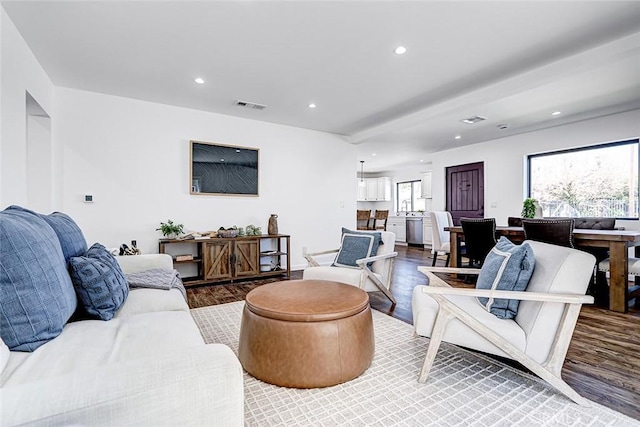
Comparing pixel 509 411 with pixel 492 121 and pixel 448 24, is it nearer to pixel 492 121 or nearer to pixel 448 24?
pixel 448 24

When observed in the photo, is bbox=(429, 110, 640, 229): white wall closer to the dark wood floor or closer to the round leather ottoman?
the dark wood floor

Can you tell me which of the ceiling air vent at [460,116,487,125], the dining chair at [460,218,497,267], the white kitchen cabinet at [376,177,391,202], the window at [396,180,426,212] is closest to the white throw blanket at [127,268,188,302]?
the dining chair at [460,218,497,267]

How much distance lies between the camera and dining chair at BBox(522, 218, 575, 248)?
3.15 metres

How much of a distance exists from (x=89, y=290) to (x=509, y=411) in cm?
221

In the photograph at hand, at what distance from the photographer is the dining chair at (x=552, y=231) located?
315 centimetres

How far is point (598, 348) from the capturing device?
2281 mm

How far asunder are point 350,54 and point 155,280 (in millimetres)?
2588

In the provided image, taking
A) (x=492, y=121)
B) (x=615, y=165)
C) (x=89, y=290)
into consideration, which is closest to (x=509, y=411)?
(x=89, y=290)

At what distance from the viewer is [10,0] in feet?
7.39

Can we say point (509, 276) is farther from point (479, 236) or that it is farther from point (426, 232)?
point (426, 232)

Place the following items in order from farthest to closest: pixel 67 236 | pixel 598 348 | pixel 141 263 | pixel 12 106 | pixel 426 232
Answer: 1. pixel 426 232
2. pixel 141 263
3. pixel 12 106
4. pixel 598 348
5. pixel 67 236

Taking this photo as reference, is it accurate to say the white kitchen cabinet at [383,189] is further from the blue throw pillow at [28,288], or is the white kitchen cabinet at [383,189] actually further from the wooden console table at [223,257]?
the blue throw pillow at [28,288]

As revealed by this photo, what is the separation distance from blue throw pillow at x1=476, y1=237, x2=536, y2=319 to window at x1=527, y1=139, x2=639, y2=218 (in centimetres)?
439

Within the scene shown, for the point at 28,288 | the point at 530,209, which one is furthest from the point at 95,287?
the point at 530,209
